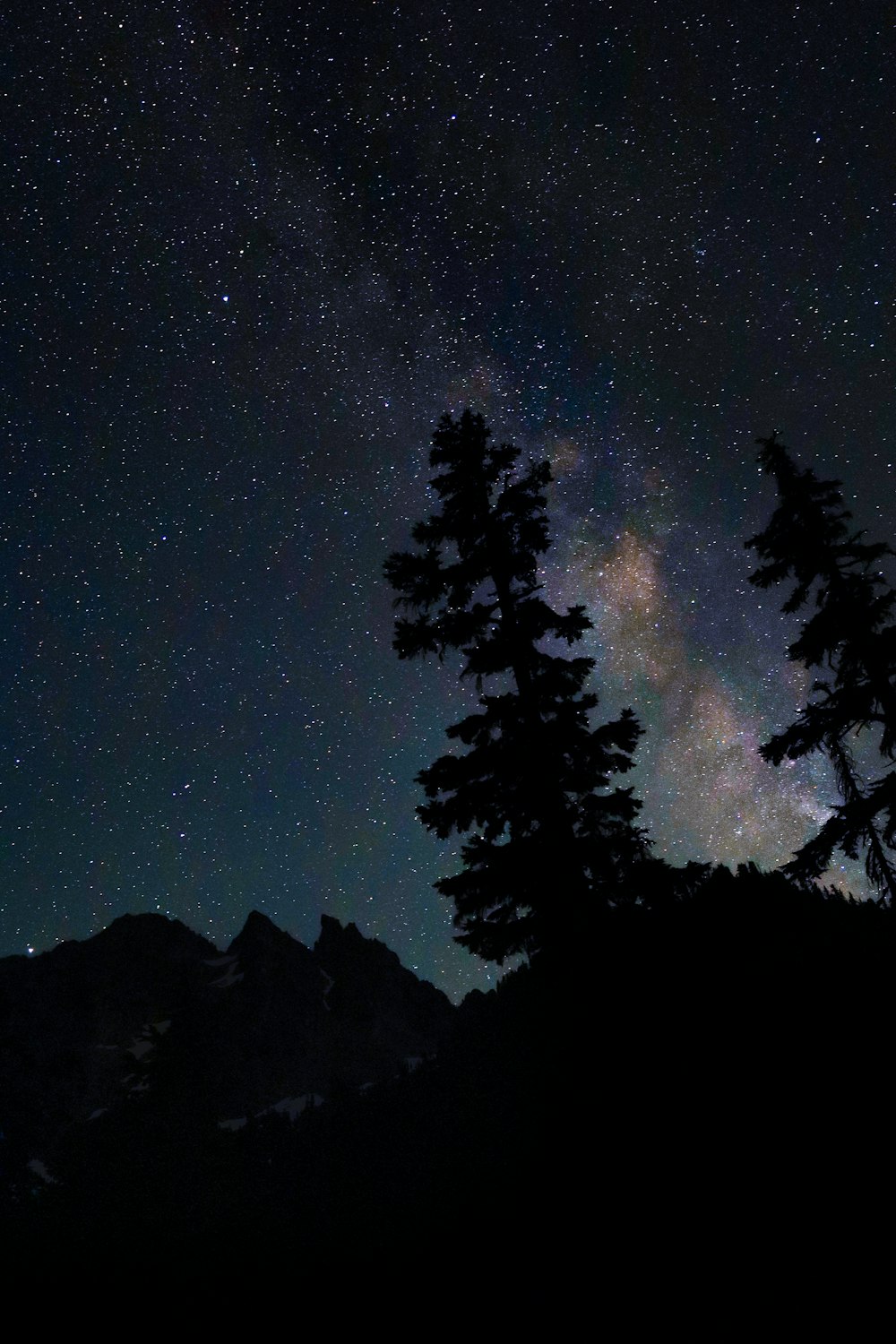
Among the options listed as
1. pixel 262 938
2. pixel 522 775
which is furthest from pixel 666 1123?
pixel 262 938

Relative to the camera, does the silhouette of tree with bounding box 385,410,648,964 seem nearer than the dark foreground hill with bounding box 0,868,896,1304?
No

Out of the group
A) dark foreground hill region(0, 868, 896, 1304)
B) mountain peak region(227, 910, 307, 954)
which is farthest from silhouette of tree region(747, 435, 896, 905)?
mountain peak region(227, 910, 307, 954)

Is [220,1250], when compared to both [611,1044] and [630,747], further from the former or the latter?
[630,747]

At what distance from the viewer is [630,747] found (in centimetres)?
1130

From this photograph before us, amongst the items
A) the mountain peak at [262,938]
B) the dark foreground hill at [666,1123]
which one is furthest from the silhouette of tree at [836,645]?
the mountain peak at [262,938]

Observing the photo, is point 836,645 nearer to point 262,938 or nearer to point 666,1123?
point 666,1123

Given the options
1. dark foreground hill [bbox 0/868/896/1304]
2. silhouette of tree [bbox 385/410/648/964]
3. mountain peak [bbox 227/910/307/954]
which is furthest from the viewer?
mountain peak [bbox 227/910/307/954]

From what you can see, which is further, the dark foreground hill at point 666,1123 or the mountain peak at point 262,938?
the mountain peak at point 262,938

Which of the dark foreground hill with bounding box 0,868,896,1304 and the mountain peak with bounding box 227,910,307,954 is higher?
A: the mountain peak with bounding box 227,910,307,954


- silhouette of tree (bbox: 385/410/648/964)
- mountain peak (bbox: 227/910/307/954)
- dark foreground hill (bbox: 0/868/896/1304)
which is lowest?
dark foreground hill (bbox: 0/868/896/1304)

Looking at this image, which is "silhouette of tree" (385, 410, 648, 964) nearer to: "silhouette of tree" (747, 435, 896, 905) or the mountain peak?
"silhouette of tree" (747, 435, 896, 905)

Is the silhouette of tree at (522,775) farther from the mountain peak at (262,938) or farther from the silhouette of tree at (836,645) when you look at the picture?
the mountain peak at (262,938)

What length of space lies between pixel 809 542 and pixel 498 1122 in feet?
36.4

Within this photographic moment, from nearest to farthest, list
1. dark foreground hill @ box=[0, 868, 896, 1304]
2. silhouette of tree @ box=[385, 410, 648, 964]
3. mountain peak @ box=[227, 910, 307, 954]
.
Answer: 1. dark foreground hill @ box=[0, 868, 896, 1304]
2. silhouette of tree @ box=[385, 410, 648, 964]
3. mountain peak @ box=[227, 910, 307, 954]
